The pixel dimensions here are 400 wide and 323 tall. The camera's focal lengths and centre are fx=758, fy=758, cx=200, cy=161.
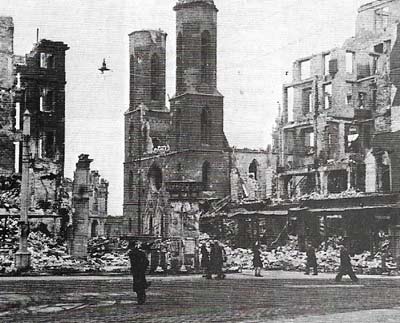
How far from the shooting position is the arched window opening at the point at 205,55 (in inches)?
1304

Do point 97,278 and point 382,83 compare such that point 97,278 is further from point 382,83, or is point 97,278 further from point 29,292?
point 382,83

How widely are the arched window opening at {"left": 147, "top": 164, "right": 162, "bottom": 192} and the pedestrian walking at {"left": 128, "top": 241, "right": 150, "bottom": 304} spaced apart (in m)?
24.9

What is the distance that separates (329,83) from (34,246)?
17232 mm

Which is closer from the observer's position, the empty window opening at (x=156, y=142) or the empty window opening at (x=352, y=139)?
the empty window opening at (x=352, y=139)

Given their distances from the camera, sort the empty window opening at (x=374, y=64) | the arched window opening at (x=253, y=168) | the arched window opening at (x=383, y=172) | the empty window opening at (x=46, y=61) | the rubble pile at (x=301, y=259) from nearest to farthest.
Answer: the rubble pile at (x=301, y=259), the arched window opening at (x=383, y=172), the empty window opening at (x=46, y=61), the empty window opening at (x=374, y=64), the arched window opening at (x=253, y=168)

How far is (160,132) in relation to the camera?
128 feet

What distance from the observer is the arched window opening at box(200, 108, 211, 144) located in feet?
112

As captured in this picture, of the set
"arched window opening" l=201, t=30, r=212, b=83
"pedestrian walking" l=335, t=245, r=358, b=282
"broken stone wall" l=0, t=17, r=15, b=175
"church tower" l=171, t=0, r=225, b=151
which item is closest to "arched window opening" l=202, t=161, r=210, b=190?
"church tower" l=171, t=0, r=225, b=151

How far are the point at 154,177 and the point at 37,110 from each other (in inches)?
360

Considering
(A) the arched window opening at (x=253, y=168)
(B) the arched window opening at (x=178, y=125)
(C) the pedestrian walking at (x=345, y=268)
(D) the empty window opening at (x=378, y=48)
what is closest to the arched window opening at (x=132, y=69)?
(B) the arched window opening at (x=178, y=125)

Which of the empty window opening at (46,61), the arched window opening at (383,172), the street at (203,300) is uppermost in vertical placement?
the empty window opening at (46,61)

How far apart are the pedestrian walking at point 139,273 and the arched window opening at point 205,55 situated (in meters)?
22.2

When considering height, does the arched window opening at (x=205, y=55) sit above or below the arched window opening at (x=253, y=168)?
above

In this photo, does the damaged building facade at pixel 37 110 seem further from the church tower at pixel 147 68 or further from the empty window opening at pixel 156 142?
the empty window opening at pixel 156 142
